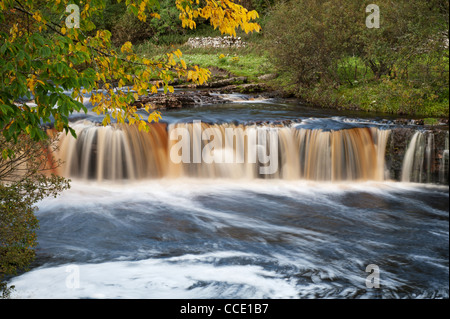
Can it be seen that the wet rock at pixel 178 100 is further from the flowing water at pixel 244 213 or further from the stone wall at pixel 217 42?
the stone wall at pixel 217 42

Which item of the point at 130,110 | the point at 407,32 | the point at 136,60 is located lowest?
the point at 130,110

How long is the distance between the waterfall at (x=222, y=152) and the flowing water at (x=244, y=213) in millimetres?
33

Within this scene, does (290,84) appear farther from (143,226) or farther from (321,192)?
(143,226)

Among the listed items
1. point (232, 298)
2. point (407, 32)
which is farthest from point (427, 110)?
point (232, 298)

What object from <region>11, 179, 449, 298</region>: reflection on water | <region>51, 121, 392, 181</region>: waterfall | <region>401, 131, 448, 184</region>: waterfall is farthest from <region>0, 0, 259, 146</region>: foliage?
<region>401, 131, 448, 184</region>: waterfall

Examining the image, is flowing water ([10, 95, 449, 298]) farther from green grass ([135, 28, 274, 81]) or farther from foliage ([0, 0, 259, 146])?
green grass ([135, 28, 274, 81])

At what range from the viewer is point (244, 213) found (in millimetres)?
10461

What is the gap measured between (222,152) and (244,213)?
143 inches

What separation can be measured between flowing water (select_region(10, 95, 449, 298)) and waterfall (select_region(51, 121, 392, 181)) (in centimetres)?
3

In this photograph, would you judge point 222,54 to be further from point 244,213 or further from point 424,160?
point 244,213

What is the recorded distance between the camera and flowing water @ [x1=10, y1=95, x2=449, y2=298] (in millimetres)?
6941

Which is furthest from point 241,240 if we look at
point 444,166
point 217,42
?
point 217,42
